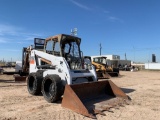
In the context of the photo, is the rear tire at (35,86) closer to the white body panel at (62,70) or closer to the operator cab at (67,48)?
the white body panel at (62,70)

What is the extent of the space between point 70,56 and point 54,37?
3.54 ft

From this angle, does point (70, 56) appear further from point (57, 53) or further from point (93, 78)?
point (93, 78)

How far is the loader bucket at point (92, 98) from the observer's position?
267 inches

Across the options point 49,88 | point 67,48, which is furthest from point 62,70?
point 67,48

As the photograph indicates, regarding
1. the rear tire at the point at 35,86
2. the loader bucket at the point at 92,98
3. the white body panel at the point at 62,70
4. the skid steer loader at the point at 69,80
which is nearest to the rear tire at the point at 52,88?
the skid steer loader at the point at 69,80

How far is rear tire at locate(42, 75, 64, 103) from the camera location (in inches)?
314

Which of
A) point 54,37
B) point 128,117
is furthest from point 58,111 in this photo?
point 54,37

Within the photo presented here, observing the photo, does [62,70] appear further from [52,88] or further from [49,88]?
[49,88]

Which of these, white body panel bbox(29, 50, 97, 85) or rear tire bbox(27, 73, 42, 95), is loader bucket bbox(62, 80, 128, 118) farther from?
rear tire bbox(27, 73, 42, 95)

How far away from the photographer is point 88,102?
7891 millimetres

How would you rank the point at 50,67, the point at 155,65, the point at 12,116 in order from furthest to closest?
the point at 155,65 → the point at 50,67 → the point at 12,116

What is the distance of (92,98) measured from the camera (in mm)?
Answer: 8453

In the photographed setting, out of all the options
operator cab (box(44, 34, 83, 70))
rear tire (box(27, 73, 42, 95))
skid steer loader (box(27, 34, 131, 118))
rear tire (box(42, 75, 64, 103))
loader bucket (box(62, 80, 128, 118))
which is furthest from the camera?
rear tire (box(27, 73, 42, 95))

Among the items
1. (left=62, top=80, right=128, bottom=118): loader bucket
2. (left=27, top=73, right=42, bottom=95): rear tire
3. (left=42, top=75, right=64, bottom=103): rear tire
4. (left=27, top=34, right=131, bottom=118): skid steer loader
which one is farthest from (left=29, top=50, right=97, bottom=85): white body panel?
(left=62, top=80, right=128, bottom=118): loader bucket
